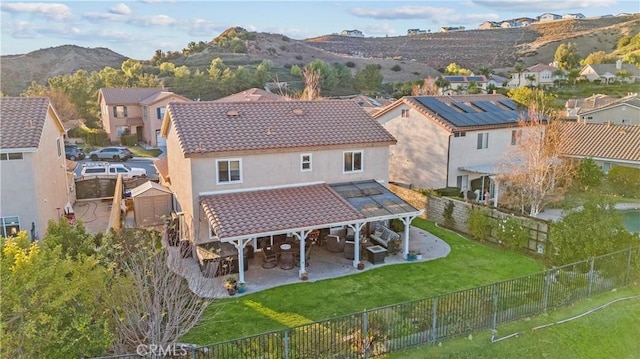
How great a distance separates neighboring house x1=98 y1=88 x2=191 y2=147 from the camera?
54.4 meters

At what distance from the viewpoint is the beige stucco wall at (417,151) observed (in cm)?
3088

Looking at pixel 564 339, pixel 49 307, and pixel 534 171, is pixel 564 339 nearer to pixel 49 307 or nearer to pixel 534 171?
pixel 534 171

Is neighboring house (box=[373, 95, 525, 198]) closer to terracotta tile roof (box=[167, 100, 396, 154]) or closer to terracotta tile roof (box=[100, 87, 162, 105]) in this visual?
terracotta tile roof (box=[167, 100, 396, 154])

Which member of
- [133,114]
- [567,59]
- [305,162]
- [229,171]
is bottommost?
[229,171]

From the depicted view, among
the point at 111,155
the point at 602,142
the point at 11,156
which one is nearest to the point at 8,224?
the point at 11,156

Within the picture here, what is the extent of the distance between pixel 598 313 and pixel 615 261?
301 cm

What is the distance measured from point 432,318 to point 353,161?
11122mm

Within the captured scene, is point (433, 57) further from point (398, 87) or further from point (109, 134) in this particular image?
point (109, 134)

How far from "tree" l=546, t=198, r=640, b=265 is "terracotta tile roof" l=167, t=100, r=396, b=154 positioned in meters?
9.27

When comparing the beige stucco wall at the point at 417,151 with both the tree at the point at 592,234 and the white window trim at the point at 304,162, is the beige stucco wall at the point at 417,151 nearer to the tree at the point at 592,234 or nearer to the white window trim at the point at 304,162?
the white window trim at the point at 304,162

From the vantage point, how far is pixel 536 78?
331ft

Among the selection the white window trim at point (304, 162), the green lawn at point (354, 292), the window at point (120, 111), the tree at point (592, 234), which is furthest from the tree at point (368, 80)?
the tree at point (592, 234)

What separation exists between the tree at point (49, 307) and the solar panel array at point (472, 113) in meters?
24.2

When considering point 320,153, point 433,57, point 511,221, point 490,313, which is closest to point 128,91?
point 320,153
